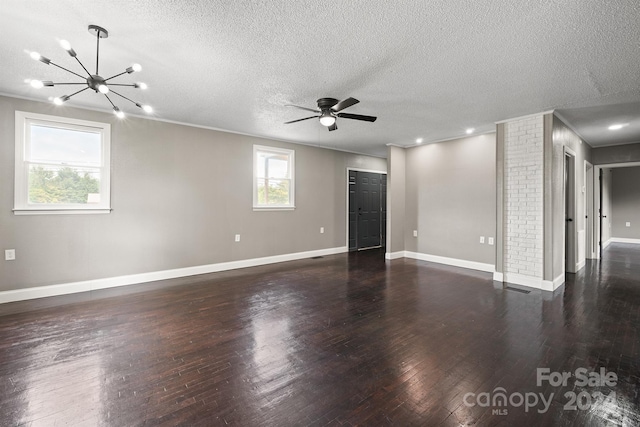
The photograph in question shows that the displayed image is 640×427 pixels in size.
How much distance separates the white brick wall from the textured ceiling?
1.29ft

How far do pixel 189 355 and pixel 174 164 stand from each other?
140 inches

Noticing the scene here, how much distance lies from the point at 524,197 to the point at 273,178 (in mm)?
4582

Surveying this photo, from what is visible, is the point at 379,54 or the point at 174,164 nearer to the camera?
the point at 379,54

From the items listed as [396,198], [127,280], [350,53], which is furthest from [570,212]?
[127,280]

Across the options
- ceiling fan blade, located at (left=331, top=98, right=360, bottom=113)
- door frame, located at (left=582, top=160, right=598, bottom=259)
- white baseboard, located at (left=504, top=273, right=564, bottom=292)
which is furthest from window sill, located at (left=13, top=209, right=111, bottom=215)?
door frame, located at (left=582, top=160, right=598, bottom=259)

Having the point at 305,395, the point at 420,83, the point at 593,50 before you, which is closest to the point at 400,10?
the point at 420,83

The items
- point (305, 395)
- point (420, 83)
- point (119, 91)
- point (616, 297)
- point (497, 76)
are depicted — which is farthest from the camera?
point (616, 297)

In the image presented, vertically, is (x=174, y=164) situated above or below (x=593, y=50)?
below

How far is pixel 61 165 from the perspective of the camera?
4051mm

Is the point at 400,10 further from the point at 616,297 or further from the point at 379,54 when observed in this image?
the point at 616,297

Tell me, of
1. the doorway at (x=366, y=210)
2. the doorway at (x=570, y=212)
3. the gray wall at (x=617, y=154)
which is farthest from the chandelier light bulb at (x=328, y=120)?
the gray wall at (x=617, y=154)

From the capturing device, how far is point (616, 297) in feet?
13.1

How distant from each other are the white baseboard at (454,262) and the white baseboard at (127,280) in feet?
9.02

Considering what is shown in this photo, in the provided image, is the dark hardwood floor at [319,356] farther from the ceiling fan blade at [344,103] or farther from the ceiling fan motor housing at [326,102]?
the ceiling fan motor housing at [326,102]
